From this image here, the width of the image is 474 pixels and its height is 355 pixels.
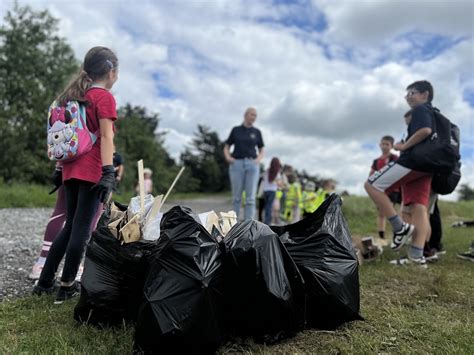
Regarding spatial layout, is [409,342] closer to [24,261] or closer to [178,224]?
[178,224]

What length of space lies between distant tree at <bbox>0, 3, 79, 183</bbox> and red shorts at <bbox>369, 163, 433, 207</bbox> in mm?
21140

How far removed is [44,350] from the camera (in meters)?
2.06

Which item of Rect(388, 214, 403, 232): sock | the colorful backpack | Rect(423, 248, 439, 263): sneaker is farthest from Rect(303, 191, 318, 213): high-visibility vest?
the colorful backpack

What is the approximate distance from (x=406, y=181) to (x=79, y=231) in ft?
A: 10.4

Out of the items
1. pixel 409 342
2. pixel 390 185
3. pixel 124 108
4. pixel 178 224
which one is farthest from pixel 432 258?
pixel 124 108

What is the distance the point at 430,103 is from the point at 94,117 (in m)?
3.42

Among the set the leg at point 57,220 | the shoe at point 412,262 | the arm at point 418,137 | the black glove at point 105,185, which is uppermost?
the arm at point 418,137

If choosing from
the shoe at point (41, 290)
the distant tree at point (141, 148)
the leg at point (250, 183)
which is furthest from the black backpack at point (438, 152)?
the distant tree at point (141, 148)

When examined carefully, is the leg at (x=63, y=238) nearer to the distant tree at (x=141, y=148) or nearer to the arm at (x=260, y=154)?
the arm at (x=260, y=154)

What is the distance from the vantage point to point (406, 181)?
14.0 feet

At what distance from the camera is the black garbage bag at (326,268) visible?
2283mm

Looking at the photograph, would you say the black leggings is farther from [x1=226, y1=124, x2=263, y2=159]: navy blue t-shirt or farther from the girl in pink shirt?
[x1=226, y1=124, x2=263, y2=159]: navy blue t-shirt

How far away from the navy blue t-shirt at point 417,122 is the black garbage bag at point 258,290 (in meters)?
2.52

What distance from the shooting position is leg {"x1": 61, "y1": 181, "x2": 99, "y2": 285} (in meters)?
2.81
